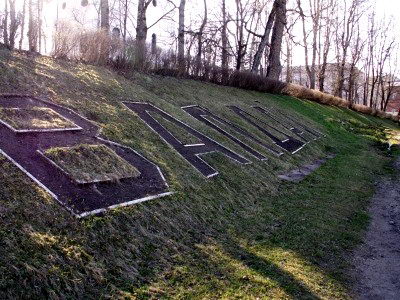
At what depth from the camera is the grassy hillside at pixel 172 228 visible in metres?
3.75

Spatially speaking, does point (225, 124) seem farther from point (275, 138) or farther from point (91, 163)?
point (91, 163)

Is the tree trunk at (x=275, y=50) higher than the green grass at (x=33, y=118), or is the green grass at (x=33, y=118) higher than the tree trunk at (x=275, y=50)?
the tree trunk at (x=275, y=50)

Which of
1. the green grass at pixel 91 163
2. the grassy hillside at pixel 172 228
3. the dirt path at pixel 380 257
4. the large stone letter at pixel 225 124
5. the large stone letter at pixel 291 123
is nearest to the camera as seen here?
the grassy hillside at pixel 172 228

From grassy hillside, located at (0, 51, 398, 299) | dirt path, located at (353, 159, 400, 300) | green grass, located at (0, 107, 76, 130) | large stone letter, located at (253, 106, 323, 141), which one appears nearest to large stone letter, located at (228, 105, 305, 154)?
large stone letter, located at (253, 106, 323, 141)

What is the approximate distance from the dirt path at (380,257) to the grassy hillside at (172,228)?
0.62 feet

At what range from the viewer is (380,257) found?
Result: 564 centimetres

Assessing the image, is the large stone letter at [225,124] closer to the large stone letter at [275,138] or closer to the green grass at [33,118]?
the large stone letter at [275,138]

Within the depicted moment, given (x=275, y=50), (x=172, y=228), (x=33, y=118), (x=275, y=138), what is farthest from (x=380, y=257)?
(x=275, y=50)

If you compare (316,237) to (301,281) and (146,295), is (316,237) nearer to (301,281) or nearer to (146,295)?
(301,281)

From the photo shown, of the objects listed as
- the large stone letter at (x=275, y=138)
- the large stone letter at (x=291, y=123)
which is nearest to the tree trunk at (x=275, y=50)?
the large stone letter at (x=291, y=123)

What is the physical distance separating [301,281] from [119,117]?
15.1ft

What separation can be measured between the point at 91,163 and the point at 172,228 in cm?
135

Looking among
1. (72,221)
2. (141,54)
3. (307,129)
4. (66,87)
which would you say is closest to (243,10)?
(307,129)

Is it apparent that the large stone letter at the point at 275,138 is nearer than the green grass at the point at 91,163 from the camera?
No
